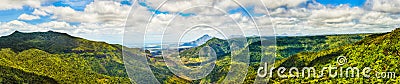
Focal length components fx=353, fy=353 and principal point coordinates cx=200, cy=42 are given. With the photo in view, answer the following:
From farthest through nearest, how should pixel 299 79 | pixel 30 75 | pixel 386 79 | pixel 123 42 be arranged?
1. pixel 30 75
2. pixel 299 79
3. pixel 386 79
4. pixel 123 42

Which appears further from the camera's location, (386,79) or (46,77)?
(46,77)

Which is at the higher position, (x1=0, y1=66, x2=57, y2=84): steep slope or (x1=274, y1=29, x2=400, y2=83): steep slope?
(x1=274, y1=29, x2=400, y2=83): steep slope

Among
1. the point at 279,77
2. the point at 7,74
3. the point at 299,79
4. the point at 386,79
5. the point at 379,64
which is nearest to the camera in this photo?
the point at 386,79

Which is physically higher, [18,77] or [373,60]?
[373,60]

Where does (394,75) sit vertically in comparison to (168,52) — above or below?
below

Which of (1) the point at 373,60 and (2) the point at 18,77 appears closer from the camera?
(1) the point at 373,60

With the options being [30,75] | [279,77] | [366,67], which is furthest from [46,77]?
[366,67]

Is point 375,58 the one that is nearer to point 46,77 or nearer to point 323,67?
point 323,67

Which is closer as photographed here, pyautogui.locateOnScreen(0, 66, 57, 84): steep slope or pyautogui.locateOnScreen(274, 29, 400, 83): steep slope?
pyautogui.locateOnScreen(274, 29, 400, 83): steep slope

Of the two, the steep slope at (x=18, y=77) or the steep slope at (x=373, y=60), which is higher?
the steep slope at (x=373, y=60)

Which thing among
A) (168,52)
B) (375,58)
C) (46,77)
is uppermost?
(168,52)

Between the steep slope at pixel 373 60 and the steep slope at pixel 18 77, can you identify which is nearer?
the steep slope at pixel 373 60
